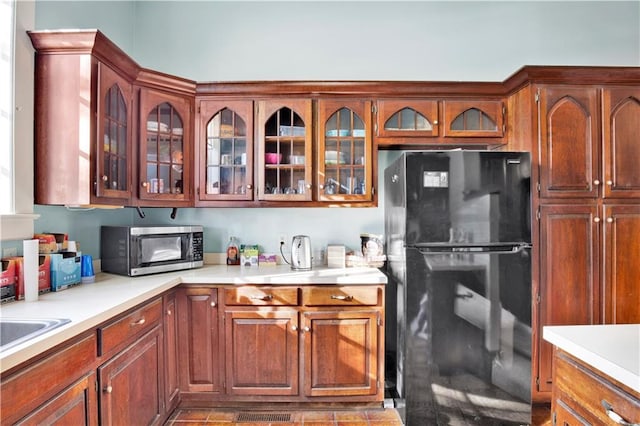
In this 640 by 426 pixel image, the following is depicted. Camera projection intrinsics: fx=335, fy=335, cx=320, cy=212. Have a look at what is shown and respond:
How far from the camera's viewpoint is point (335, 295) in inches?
86.5

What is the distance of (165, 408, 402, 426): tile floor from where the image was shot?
7.02ft

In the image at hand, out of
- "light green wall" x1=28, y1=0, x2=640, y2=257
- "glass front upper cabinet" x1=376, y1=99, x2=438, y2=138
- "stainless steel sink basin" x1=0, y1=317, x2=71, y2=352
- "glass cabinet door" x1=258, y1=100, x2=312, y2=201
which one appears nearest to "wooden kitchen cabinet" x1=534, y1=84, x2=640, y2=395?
"glass front upper cabinet" x1=376, y1=99, x2=438, y2=138

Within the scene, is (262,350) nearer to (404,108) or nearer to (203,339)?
(203,339)

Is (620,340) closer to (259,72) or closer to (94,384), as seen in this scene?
(94,384)

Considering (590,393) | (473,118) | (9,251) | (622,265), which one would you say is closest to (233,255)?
(9,251)

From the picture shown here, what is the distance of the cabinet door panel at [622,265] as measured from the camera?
221 centimetres

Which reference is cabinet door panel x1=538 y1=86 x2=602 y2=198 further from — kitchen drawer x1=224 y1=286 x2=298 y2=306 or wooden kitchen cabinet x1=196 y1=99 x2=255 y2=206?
wooden kitchen cabinet x1=196 y1=99 x2=255 y2=206

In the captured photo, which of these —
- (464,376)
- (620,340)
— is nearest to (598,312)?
(464,376)

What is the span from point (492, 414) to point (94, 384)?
7.00 ft

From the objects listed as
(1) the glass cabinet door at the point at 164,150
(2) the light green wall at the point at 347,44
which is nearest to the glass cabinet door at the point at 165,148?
(1) the glass cabinet door at the point at 164,150

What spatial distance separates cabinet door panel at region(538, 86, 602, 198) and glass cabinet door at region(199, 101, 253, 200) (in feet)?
6.64

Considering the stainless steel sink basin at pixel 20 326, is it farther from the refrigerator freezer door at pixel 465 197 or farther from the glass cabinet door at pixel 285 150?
the refrigerator freezer door at pixel 465 197

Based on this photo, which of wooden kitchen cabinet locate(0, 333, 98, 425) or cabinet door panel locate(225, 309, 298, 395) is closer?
wooden kitchen cabinet locate(0, 333, 98, 425)

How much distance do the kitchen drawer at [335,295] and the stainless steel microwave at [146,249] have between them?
0.93m
